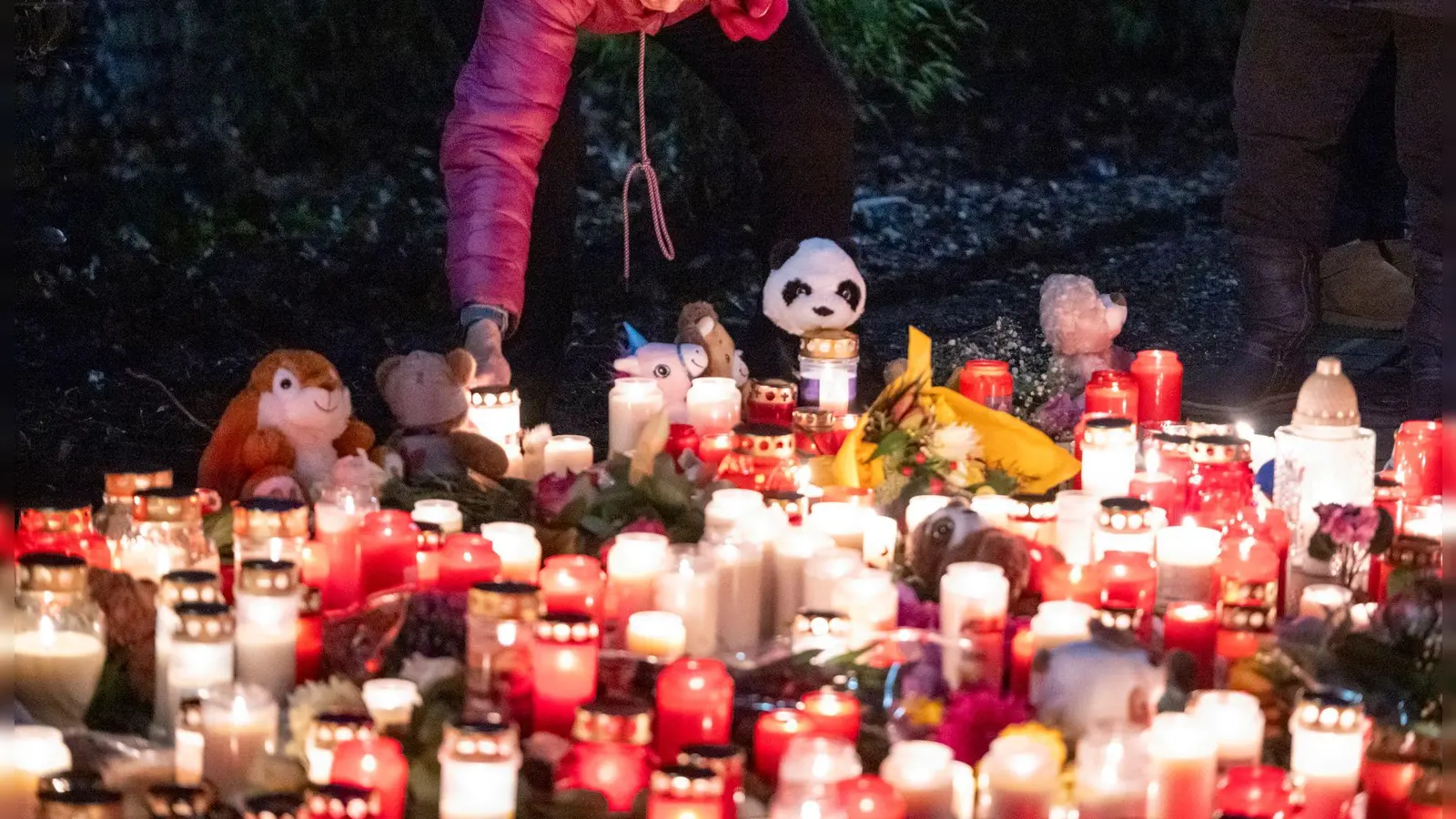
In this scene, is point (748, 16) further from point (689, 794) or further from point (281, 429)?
point (689, 794)

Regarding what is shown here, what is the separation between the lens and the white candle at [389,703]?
1.66m

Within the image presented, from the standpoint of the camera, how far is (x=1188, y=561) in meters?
2.15

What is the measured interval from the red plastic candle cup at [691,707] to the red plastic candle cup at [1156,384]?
1413 millimetres

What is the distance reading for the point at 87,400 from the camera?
3.90 meters

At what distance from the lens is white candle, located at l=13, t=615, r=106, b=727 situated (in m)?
1.76

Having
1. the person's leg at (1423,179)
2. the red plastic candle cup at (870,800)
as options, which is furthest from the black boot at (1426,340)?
→ the red plastic candle cup at (870,800)

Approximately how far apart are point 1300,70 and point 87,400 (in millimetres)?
2521

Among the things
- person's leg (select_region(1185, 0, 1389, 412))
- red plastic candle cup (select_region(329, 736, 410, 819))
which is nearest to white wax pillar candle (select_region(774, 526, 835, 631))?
red plastic candle cup (select_region(329, 736, 410, 819))

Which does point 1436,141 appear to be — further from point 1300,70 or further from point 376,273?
point 376,273

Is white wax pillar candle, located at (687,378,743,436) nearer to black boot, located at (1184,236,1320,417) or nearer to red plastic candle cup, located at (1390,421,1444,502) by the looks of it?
red plastic candle cup, located at (1390,421,1444,502)

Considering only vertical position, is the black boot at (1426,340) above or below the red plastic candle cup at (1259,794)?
above

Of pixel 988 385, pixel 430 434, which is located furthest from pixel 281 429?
pixel 988 385

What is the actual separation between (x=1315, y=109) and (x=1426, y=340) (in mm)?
469

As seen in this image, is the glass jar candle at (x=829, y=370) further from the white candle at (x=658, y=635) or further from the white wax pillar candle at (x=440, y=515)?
the white candle at (x=658, y=635)
